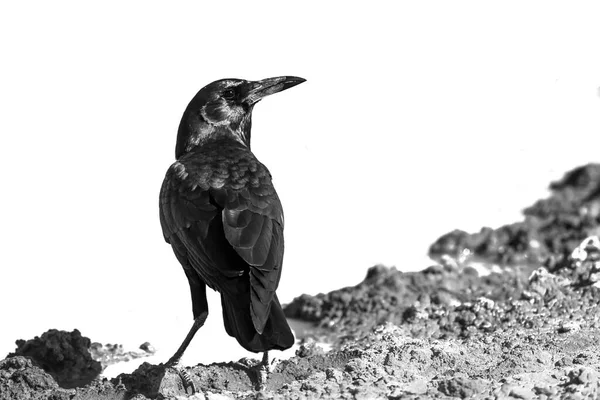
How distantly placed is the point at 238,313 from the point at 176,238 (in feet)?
2.77

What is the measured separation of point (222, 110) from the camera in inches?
302

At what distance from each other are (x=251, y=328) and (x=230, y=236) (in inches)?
22.7

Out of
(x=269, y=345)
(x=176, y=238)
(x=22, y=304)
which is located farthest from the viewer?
(x=22, y=304)

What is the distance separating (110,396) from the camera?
5.75 metres

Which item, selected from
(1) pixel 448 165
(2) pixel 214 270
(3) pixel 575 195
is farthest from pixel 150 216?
(2) pixel 214 270

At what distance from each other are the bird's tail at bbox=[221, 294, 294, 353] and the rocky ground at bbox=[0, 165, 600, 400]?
205 mm

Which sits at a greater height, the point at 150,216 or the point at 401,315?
the point at 150,216

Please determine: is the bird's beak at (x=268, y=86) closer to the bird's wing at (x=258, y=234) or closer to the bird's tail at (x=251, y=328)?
the bird's wing at (x=258, y=234)

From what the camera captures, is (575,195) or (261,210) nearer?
(261,210)

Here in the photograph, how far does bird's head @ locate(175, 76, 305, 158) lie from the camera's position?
25.1 feet

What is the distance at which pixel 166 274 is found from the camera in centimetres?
909

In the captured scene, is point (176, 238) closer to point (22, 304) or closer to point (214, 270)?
point (214, 270)

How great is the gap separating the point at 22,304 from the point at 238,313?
3162mm

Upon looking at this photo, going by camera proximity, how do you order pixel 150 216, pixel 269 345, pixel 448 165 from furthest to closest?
pixel 448 165 < pixel 150 216 < pixel 269 345
